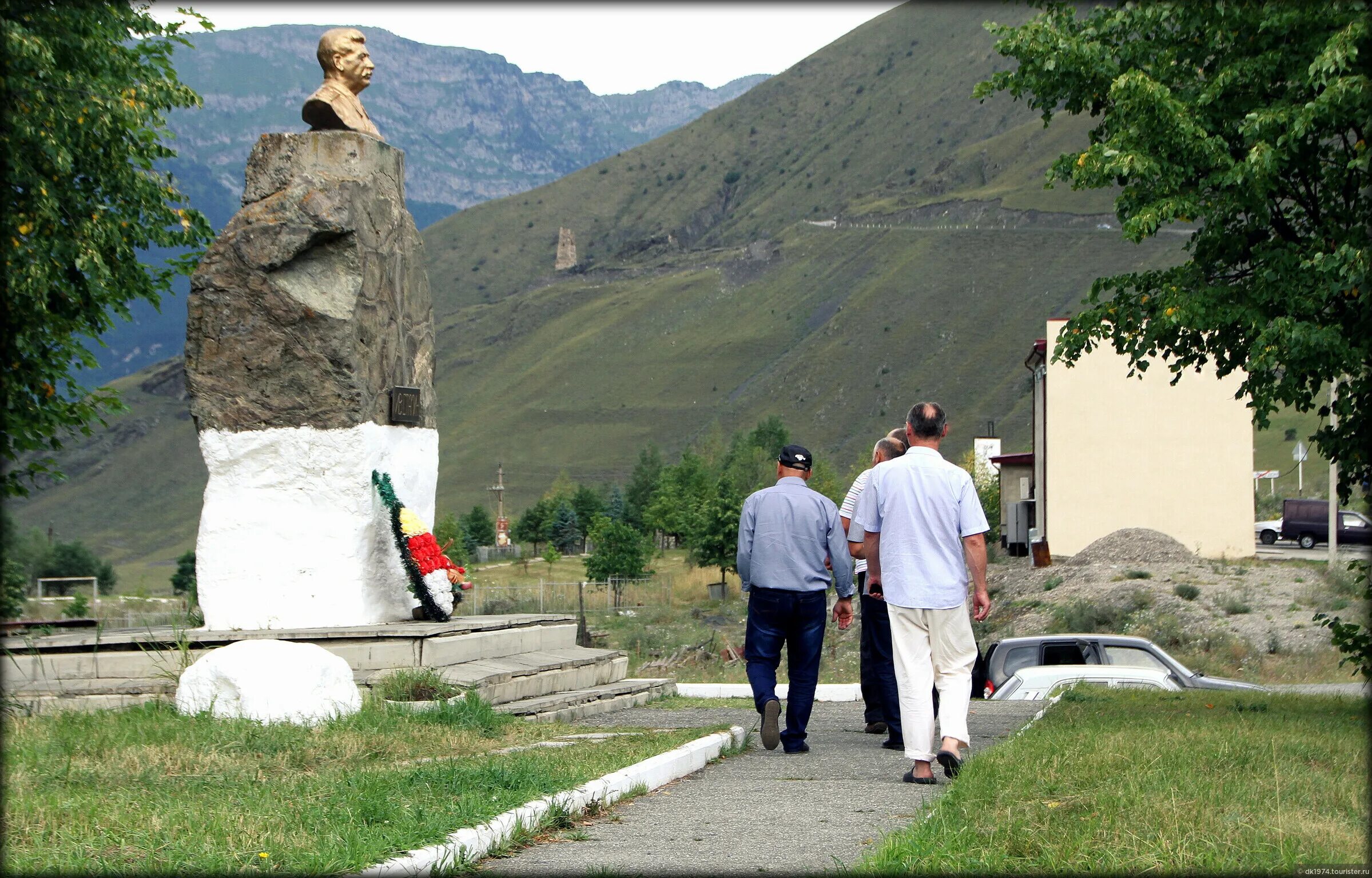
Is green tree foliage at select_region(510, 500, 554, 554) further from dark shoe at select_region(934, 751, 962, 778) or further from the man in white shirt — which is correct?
dark shoe at select_region(934, 751, 962, 778)

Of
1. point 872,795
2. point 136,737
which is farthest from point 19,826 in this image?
point 872,795

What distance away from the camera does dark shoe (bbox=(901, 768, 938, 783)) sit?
6707 millimetres

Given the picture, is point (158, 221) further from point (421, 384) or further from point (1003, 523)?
point (1003, 523)

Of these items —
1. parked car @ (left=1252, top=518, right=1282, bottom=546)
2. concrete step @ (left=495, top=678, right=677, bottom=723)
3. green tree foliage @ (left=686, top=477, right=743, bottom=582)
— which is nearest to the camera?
concrete step @ (left=495, top=678, right=677, bottom=723)

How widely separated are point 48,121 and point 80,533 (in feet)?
414

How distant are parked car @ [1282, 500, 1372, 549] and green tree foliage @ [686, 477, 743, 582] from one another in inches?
901

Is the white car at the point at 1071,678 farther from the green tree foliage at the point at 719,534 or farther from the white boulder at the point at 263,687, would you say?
the green tree foliage at the point at 719,534

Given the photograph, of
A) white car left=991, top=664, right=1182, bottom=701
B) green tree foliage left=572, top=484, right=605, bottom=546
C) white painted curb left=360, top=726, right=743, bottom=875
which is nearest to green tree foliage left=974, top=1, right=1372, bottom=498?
white painted curb left=360, top=726, right=743, bottom=875

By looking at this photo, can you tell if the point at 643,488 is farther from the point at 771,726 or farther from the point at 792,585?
the point at 771,726

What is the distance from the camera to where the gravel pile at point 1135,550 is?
3456cm

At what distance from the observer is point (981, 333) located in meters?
113

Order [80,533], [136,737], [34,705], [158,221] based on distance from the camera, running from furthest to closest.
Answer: [80,533], [158,221], [34,705], [136,737]

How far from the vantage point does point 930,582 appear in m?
7.00

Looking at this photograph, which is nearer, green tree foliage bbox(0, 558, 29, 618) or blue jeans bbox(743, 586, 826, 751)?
blue jeans bbox(743, 586, 826, 751)
